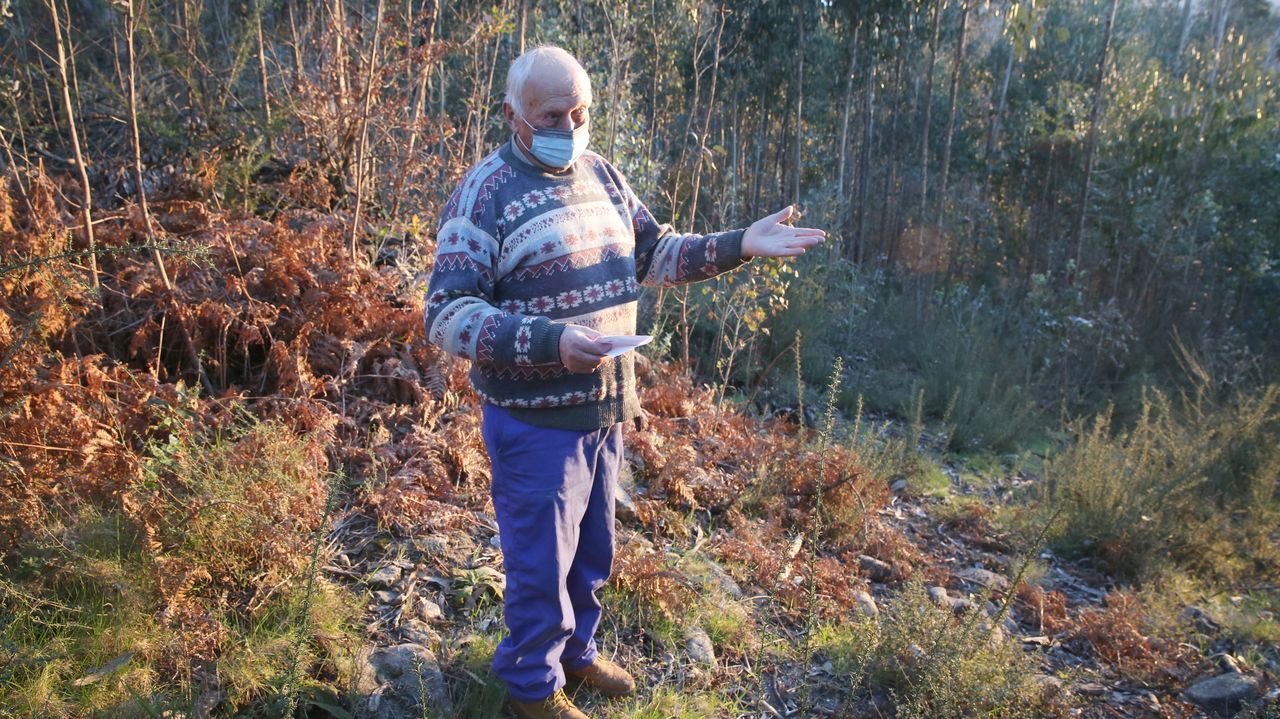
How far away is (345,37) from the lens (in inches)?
178

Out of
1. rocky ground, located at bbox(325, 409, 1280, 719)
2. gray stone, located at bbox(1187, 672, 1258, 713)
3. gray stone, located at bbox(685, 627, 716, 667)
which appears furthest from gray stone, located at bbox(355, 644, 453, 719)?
gray stone, located at bbox(1187, 672, 1258, 713)

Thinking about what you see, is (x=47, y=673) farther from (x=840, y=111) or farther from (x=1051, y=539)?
(x=840, y=111)

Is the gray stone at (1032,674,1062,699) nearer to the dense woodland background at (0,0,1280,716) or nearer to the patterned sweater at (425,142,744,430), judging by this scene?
the dense woodland background at (0,0,1280,716)

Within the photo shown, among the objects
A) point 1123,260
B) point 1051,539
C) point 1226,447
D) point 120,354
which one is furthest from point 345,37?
point 1123,260

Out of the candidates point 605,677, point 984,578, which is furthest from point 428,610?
point 984,578

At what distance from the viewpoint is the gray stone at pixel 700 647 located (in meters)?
2.91

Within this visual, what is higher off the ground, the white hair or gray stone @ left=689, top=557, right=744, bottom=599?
the white hair

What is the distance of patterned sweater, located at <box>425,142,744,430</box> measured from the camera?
1.90 meters

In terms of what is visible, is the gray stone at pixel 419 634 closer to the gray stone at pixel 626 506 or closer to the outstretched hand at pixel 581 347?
the gray stone at pixel 626 506

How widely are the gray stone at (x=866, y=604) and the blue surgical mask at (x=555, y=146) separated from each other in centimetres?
223

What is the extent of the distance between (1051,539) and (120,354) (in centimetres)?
497

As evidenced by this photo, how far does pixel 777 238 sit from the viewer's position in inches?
→ 92.4

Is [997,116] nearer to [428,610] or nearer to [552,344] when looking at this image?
[428,610]

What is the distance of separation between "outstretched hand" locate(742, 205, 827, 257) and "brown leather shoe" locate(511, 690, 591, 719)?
1.42 m
